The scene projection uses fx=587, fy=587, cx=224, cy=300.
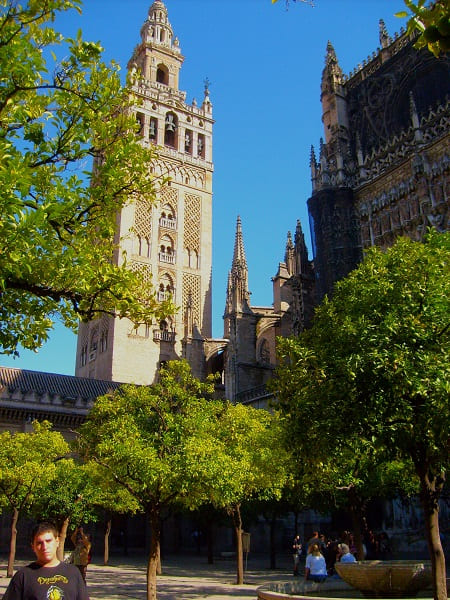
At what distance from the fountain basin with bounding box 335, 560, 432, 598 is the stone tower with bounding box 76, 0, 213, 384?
103ft

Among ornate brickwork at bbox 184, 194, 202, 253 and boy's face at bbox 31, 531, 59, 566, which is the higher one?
ornate brickwork at bbox 184, 194, 202, 253

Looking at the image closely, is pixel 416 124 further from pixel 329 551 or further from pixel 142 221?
pixel 142 221

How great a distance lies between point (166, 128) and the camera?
49562 mm

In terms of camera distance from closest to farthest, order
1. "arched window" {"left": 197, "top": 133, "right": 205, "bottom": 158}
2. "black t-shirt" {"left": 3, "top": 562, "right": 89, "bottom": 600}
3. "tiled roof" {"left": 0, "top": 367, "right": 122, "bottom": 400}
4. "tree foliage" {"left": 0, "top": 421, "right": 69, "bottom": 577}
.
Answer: "black t-shirt" {"left": 3, "top": 562, "right": 89, "bottom": 600} → "tree foliage" {"left": 0, "top": 421, "right": 69, "bottom": 577} → "tiled roof" {"left": 0, "top": 367, "right": 122, "bottom": 400} → "arched window" {"left": 197, "top": 133, "right": 205, "bottom": 158}

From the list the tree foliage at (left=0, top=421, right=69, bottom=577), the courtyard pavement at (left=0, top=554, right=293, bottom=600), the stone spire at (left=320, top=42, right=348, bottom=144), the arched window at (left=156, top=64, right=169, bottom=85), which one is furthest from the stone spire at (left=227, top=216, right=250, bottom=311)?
the arched window at (left=156, top=64, right=169, bottom=85)

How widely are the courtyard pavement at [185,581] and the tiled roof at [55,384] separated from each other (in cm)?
1256

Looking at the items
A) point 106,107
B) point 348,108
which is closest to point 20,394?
point 348,108

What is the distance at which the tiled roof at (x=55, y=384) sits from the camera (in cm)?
3569

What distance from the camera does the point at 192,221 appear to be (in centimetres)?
4784

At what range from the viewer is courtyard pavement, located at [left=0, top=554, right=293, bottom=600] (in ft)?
44.0

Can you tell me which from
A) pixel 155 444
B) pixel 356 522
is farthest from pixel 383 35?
pixel 155 444

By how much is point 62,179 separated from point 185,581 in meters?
14.1

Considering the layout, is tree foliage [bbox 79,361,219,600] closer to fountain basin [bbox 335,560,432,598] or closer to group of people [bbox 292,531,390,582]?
group of people [bbox 292,531,390,582]

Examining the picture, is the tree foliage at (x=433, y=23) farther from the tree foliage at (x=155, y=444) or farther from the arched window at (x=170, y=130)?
the arched window at (x=170, y=130)
